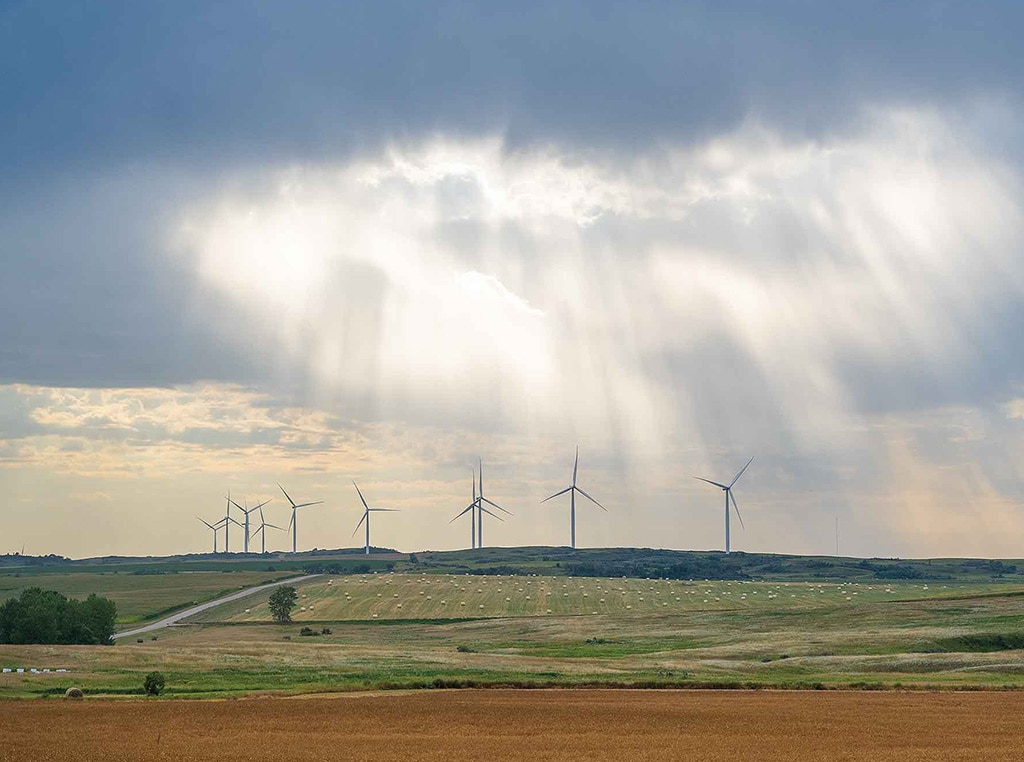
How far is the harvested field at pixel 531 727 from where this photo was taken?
5641cm

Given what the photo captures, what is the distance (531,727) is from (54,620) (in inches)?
3555

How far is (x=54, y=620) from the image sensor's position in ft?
454

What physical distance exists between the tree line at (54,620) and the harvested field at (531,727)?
63.3 metres

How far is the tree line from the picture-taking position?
136 m

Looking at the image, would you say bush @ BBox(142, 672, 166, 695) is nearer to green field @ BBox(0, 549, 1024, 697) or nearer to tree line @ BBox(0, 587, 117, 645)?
green field @ BBox(0, 549, 1024, 697)

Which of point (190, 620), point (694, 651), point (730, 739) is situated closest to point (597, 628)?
point (694, 651)

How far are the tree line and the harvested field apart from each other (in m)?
63.3

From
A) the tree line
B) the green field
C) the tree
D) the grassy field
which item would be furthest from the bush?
the tree

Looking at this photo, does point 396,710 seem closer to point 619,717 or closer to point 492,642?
point 619,717

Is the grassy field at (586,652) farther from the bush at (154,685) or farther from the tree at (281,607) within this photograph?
the tree at (281,607)

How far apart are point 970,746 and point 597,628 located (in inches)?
4025

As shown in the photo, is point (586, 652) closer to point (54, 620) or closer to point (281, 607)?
point (54, 620)

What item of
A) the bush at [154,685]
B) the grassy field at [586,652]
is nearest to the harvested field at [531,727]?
the bush at [154,685]

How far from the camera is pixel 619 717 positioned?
230 ft
